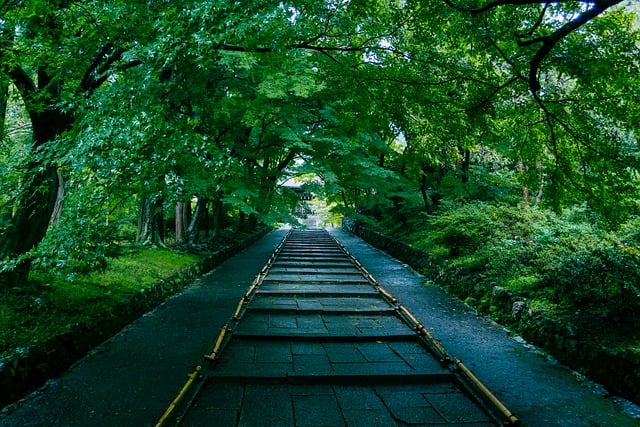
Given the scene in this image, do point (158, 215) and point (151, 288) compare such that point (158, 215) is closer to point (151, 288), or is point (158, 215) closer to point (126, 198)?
point (151, 288)

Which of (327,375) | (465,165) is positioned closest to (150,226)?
(327,375)

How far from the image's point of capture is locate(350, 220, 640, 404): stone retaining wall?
3.93 m

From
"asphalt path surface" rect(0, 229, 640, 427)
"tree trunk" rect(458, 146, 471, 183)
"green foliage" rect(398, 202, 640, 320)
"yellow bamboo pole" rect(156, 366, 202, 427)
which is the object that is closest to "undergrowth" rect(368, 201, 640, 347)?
"green foliage" rect(398, 202, 640, 320)

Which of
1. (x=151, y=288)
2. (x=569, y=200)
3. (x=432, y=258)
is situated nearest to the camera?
(x=569, y=200)

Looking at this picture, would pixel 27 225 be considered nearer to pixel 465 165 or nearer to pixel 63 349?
pixel 63 349

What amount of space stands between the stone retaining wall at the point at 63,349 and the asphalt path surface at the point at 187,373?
11 cm

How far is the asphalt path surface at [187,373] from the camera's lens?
3553 millimetres

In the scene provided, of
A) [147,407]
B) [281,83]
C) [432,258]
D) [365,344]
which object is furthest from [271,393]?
[281,83]

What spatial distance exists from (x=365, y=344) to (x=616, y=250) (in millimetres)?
3410

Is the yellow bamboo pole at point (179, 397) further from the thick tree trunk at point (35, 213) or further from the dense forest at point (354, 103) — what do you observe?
the thick tree trunk at point (35, 213)

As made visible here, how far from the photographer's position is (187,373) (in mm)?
4395

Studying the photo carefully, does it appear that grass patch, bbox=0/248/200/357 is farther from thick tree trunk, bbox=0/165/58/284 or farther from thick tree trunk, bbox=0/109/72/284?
thick tree trunk, bbox=0/109/72/284

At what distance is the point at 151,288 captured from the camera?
7281 millimetres

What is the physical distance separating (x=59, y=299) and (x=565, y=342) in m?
6.70
